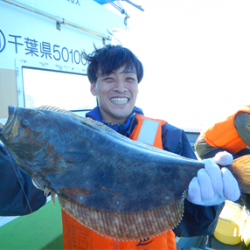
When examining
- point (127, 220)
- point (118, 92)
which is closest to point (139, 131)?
point (118, 92)

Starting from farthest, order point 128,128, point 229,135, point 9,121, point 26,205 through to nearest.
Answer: point 229,135, point 128,128, point 26,205, point 9,121

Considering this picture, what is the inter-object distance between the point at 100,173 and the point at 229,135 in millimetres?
3371

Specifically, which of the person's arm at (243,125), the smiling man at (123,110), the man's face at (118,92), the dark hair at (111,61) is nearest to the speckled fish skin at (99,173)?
the smiling man at (123,110)

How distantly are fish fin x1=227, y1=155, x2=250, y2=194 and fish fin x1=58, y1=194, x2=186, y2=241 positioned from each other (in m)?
0.39

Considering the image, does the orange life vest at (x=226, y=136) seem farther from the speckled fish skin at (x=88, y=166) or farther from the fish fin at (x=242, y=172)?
the speckled fish skin at (x=88, y=166)

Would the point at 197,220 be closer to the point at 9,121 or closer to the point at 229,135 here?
the point at 9,121

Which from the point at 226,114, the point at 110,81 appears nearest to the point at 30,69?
the point at 110,81

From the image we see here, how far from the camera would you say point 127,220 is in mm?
1173

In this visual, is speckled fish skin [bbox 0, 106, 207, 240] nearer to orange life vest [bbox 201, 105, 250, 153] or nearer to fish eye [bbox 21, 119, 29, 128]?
fish eye [bbox 21, 119, 29, 128]

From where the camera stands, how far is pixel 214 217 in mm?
1427

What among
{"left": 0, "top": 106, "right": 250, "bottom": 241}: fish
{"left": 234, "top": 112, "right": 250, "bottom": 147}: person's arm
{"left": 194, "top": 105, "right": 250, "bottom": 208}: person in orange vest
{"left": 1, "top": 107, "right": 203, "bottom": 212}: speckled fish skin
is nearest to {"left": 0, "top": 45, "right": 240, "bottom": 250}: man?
{"left": 0, "top": 106, "right": 250, "bottom": 241}: fish

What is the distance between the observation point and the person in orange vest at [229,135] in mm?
3377

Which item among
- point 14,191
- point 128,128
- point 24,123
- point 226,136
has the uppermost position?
point 24,123

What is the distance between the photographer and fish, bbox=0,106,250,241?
112cm
